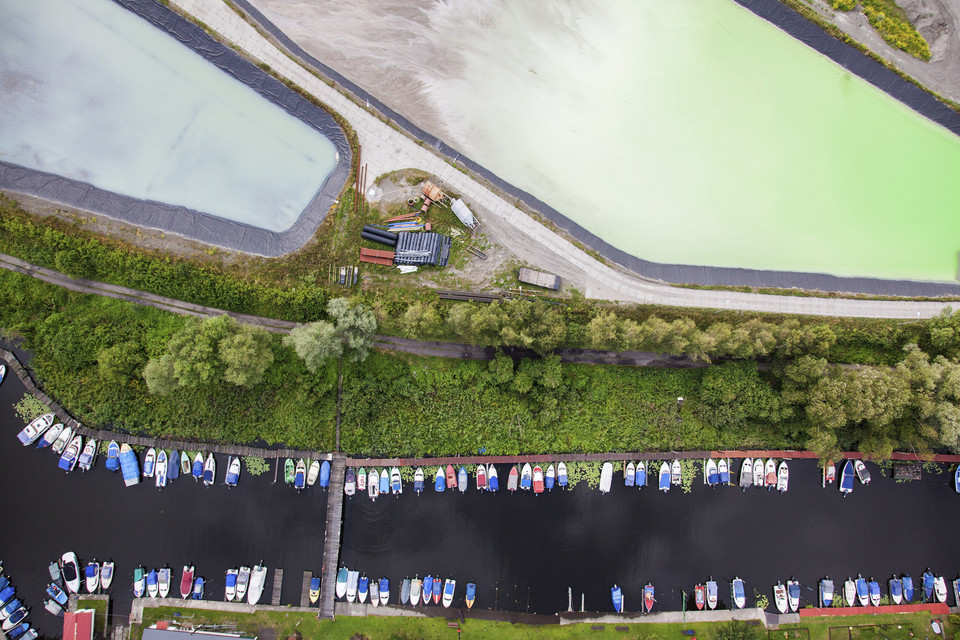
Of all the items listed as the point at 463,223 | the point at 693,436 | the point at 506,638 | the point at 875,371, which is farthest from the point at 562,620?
the point at 463,223

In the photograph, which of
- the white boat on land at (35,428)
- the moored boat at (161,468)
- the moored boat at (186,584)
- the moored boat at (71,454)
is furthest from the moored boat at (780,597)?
the white boat on land at (35,428)

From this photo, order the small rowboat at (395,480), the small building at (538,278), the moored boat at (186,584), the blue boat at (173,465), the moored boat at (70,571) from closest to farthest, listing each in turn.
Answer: the small building at (538,278)
the moored boat at (70,571)
the moored boat at (186,584)
the blue boat at (173,465)
the small rowboat at (395,480)

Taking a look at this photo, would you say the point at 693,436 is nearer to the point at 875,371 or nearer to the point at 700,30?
the point at 875,371

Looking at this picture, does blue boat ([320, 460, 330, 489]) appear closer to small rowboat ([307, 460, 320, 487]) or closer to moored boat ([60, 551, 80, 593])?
small rowboat ([307, 460, 320, 487])

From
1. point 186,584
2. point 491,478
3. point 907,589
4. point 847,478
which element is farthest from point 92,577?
point 907,589

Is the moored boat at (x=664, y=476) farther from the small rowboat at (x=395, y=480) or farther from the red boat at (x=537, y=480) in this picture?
the small rowboat at (x=395, y=480)

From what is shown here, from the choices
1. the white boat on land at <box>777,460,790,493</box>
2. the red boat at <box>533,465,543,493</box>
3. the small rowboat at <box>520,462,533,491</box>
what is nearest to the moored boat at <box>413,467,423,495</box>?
the small rowboat at <box>520,462,533,491</box>
